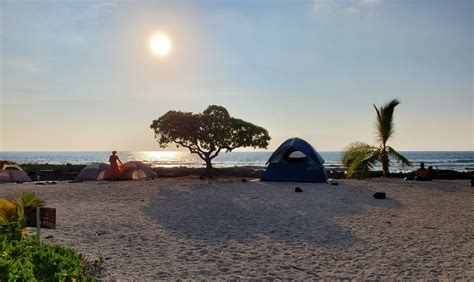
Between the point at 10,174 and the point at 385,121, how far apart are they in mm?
24748

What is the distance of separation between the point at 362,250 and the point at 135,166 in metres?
21.3

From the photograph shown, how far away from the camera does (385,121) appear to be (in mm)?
28609

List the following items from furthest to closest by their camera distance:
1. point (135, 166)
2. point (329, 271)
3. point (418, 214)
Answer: point (135, 166) → point (418, 214) → point (329, 271)

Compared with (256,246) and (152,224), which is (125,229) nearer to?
(152,224)

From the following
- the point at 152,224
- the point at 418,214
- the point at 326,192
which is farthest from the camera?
the point at 326,192

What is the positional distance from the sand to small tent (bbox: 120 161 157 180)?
36.2 feet

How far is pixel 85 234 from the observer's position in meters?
9.02

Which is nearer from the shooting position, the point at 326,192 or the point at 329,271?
the point at 329,271

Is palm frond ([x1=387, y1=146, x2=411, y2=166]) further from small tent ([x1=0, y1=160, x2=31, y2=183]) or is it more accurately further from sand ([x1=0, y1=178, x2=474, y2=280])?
small tent ([x1=0, y1=160, x2=31, y2=183])

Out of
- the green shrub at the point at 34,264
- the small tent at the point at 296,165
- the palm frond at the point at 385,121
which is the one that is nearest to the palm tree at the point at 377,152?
the palm frond at the point at 385,121

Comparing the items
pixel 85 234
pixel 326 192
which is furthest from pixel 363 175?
pixel 85 234

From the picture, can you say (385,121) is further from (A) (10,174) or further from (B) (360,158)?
(A) (10,174)

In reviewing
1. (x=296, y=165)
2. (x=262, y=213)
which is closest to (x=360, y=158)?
(x=296, y=165)

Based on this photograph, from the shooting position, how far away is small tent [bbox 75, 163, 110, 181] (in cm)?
2650
